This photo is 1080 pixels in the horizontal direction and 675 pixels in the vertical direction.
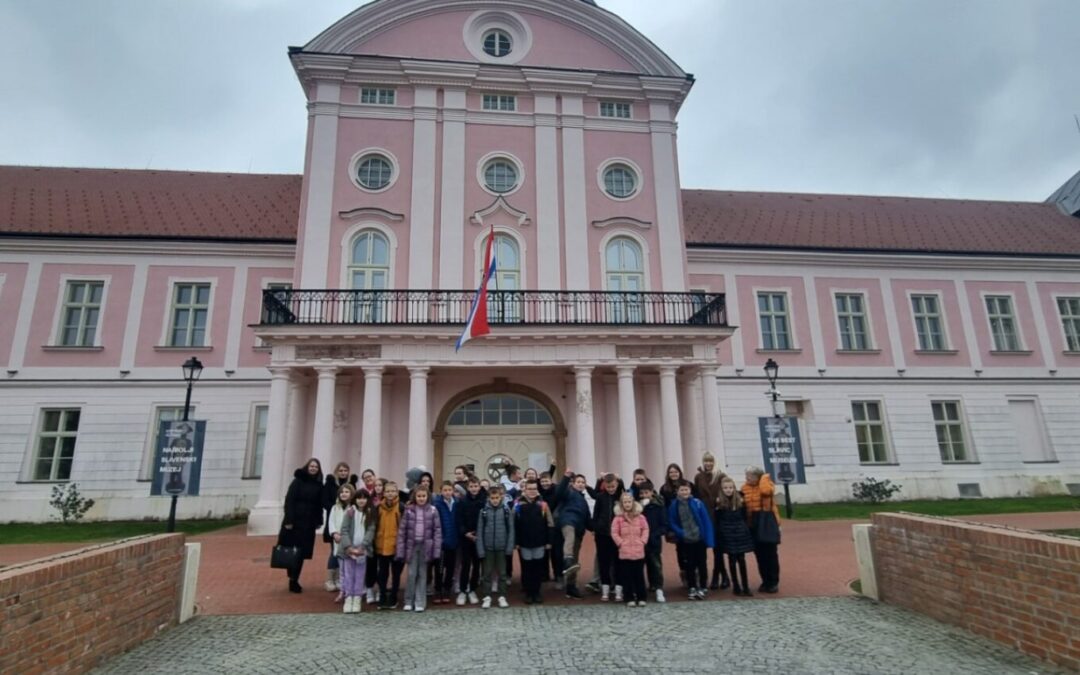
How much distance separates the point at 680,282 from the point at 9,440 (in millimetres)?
19599

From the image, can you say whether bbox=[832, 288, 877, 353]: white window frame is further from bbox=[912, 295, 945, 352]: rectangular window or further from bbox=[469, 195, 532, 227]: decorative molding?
bbox=[469, 195, 532, 227]: decorative molding

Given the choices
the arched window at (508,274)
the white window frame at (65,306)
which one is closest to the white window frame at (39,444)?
the white window frame at (65,306)

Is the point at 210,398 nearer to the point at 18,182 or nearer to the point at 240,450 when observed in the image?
the point at 240,450

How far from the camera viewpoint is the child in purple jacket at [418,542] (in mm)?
6648

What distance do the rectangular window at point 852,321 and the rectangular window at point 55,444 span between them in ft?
80.1

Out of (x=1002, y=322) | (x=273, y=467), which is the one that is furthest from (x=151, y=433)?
(x=1002, y=322)

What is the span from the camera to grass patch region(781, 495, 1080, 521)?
14.8 metres

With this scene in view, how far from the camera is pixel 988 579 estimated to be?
523 centimetres

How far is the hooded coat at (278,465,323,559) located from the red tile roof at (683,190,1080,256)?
16.2m

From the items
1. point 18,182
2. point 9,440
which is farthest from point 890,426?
point 18,182

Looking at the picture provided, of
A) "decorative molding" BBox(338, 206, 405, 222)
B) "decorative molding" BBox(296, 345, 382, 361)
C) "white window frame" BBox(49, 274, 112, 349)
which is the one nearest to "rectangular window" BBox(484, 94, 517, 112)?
"decorative molding" BBox(338, 206, 405, 222)

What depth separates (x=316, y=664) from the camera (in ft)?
15.9

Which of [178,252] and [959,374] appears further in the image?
[959,374]

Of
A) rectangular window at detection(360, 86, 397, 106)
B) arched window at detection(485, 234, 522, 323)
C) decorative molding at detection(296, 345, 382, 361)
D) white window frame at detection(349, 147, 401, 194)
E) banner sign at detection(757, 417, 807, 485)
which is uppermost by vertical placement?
rectangular window at detection(360, 86, 397, 106)
